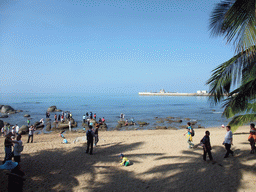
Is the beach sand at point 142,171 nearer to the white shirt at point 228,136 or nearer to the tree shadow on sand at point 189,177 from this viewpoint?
the tree shadow on sand at point 189,177

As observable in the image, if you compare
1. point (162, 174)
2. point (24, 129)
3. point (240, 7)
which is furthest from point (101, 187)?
point (24, 129)

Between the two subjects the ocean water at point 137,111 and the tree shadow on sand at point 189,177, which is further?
the ocean water at point 137,111

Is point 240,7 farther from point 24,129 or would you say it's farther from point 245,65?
point 24,129

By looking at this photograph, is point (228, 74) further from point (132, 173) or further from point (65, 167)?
point (65, 167)

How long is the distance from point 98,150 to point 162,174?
4879 mm

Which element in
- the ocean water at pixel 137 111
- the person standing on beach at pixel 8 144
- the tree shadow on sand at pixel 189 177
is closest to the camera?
the tree shadow on sand at pixel 189 177

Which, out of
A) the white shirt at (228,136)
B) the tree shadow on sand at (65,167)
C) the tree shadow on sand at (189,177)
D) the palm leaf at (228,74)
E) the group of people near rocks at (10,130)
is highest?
the palm leaf at (228,74)

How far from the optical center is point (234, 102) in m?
5.26

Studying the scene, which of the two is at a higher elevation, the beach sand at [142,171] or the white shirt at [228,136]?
the white shirt at [228,136]

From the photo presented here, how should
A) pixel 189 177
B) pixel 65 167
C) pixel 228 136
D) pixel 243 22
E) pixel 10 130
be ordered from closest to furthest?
1. pixel 243 22
2. pixel 189 177
3. pixel 228 136
4. pixel 65 167
5. pixel 10 130

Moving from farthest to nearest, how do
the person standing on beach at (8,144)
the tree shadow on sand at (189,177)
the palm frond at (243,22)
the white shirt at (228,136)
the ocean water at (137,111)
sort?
the ocean water at (137,111)
the white shirt at (228,136)
the person standing on beach at (8,144)
the tree shadow on sand at (189,177)
the palm frond at (243,22)

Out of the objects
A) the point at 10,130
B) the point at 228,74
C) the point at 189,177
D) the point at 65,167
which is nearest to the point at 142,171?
the point at 189,177

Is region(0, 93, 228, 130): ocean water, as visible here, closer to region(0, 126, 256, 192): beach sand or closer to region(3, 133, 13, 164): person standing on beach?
region(0, 126, 256, 192): beach sand

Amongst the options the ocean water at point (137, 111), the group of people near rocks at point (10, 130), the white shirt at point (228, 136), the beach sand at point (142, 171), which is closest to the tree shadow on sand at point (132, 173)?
the beach sand at point (142, 171)
